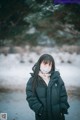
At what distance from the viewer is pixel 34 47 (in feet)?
7.99

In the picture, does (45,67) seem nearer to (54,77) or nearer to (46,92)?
(54,77)

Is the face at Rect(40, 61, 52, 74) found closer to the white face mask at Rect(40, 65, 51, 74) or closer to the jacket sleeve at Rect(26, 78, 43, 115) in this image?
the white face mask at Rect(40, 65, 51, 74)

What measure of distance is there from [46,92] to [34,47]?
0.44m

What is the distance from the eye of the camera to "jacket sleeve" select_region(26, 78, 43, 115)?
7.72 ft

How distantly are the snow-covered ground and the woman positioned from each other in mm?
49

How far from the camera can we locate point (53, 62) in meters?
2.41

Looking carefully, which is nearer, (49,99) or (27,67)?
Result: (49,99)

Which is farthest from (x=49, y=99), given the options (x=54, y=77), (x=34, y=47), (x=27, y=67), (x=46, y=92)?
(x=34, y=47)

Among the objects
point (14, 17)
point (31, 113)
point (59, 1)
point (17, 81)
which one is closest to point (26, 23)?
point (14, 17)

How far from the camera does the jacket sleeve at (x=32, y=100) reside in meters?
2.35

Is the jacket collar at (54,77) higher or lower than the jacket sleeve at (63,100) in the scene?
higher

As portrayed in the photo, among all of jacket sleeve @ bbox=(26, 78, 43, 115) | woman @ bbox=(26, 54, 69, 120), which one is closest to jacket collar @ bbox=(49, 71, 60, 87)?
woman @ bbox=(26, 54, 69, 120)

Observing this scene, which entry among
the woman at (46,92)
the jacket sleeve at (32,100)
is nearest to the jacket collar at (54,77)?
the woman at (46,92)

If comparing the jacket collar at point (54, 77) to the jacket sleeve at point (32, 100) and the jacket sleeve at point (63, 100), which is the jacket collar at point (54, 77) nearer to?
the jacket sleeve at point (63, 100)
